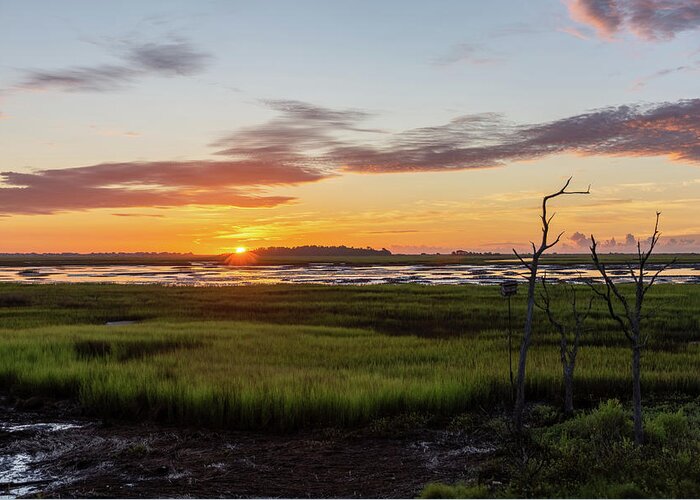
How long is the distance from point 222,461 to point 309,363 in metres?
8.33

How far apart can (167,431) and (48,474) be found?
2.90 meters

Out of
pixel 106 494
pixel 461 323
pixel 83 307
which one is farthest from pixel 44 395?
pixel 83 307

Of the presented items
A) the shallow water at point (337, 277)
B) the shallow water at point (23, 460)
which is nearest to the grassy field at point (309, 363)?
→ the shallow water at point (23, 460)

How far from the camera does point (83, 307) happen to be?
4269 cm

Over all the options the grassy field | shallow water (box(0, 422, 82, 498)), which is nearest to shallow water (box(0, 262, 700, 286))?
the grassy field

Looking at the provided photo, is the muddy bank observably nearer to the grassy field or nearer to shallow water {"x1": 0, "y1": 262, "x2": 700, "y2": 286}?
the grassy field

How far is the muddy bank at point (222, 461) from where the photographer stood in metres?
10.0

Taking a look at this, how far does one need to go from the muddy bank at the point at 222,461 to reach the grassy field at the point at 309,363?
1004 millimetres

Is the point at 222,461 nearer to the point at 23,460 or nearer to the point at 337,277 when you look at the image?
the point at 23,460

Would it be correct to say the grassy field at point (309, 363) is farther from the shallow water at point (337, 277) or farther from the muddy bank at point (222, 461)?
the shallow water at point (337, 277)

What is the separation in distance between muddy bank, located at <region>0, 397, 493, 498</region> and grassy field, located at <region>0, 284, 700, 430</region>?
1.00 meters

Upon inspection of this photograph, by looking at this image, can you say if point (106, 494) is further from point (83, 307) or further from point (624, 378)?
point (83, 307)

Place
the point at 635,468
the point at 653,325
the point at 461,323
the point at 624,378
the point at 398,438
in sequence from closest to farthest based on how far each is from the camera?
the point at 635,468 → the point at 398,438 → the point at 624,378 → the point at 653,325 → the point at 461,323

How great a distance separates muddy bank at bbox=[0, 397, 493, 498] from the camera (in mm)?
10047
